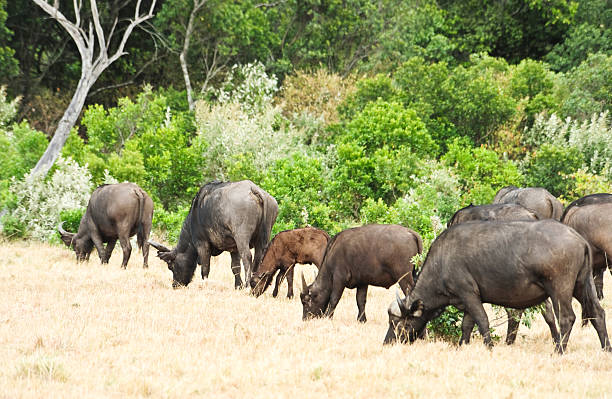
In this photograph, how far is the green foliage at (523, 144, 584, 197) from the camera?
28.0m

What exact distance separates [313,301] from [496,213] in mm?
3619

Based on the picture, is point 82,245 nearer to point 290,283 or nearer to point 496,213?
point 290,283

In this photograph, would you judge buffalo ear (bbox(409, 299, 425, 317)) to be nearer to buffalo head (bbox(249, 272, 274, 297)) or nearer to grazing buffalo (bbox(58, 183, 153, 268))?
buffalo head (bbox(249, 272, 274, 297))

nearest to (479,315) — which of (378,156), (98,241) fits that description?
(98,241)

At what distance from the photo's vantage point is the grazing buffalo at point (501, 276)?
26.7 ft

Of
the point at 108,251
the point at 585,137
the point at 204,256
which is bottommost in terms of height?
the point at 108,251

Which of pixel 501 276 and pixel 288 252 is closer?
pixel 501 276

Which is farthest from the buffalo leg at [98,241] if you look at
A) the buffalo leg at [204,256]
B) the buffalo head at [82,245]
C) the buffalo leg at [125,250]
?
the buffalo leg at [204,256]

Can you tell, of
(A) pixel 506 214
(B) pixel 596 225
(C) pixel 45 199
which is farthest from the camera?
(C) pixel 45 199

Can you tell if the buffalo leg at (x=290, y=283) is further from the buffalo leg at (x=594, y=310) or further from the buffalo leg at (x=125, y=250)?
the buffalo leg at (x=594, y=310)

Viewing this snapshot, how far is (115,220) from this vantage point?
677 inches

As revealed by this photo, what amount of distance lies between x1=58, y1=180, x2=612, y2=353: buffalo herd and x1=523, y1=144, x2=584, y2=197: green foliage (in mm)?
11392

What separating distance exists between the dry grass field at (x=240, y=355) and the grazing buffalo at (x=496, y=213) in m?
2.02

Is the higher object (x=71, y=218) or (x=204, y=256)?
(x=204, y=256)
